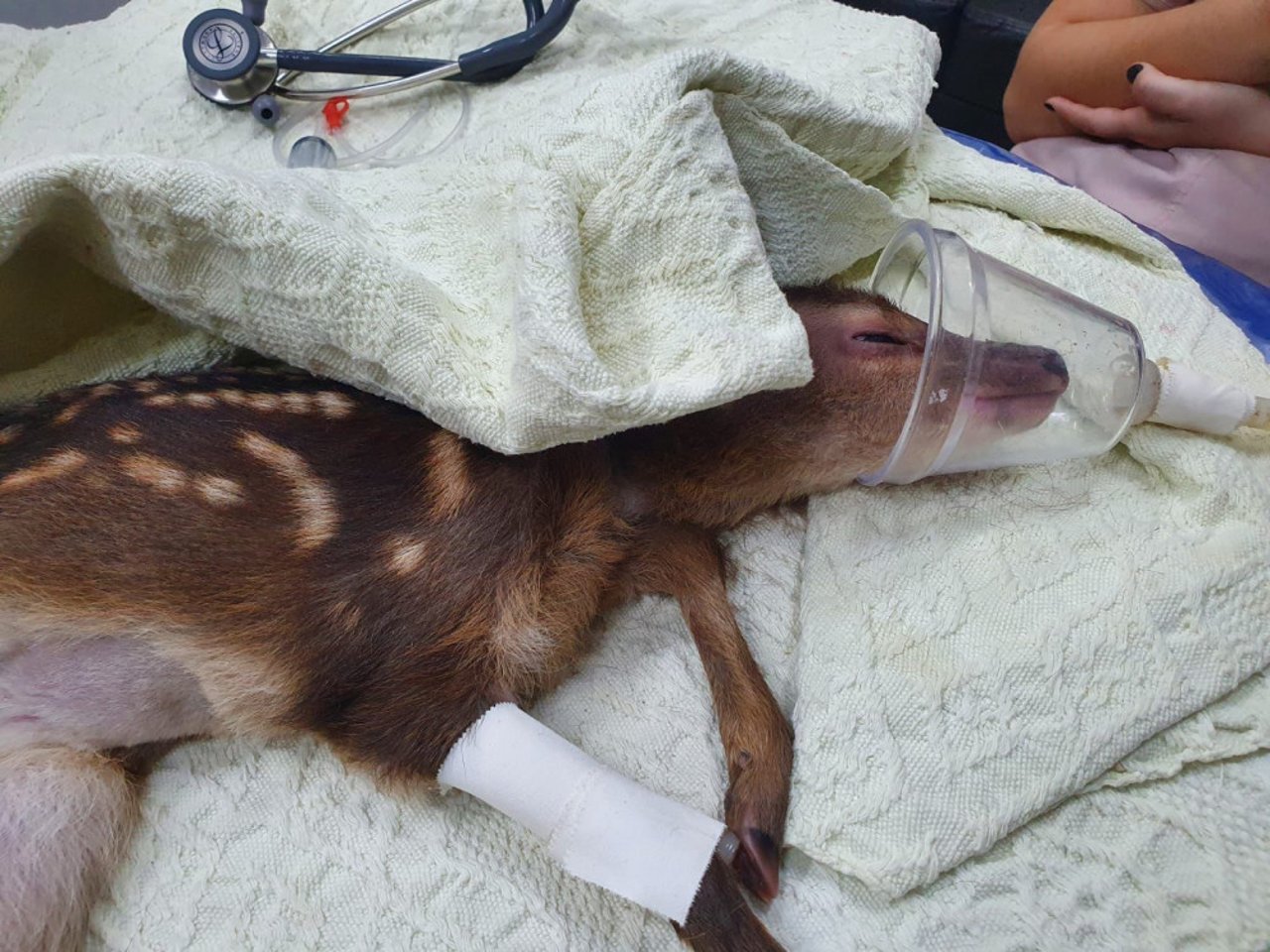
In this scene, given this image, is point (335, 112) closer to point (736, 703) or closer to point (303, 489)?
point (303, 489)

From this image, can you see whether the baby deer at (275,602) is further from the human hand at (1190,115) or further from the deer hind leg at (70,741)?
the human hand at (1190,115)

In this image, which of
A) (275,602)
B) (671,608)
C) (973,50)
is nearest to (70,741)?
(275,602)

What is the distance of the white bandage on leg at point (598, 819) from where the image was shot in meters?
0.82

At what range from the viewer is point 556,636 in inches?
38.4

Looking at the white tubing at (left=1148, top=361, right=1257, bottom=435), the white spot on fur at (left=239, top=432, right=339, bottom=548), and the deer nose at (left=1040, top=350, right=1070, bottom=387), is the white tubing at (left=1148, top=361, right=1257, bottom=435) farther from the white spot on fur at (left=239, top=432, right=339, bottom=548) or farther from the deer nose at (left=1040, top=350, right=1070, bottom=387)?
the white spot on fur at (left=239, top=432, right=339, bottom=548)

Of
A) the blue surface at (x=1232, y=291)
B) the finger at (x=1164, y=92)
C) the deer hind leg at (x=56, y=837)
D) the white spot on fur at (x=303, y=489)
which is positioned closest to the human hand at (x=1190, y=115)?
the finger at (x=1164, y=92)

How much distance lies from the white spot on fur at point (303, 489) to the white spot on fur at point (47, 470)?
0.17 meters

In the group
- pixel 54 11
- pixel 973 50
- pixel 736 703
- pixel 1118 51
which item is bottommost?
pixel 736 703

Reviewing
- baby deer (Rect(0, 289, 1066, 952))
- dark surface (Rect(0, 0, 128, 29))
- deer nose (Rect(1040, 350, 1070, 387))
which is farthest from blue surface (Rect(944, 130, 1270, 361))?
dark surface (Rect(0, 0, 128, 29))

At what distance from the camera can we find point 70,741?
0.89m

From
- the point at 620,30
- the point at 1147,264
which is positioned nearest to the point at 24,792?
the point at 620,30

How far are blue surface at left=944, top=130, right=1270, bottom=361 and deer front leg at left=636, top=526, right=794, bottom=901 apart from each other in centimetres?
95

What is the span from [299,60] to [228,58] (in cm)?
11

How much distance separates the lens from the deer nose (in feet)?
3.26
